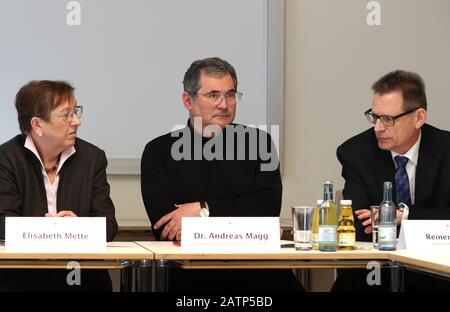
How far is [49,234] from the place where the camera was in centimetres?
295

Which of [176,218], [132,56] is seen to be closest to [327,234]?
[176,218]

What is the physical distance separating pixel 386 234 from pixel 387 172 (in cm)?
71

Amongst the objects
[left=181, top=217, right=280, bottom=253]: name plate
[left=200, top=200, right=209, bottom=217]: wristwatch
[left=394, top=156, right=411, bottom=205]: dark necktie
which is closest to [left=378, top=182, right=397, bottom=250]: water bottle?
[left=181, top=217, right=280, bottom=253]: name plate

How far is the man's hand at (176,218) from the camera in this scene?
3502mm

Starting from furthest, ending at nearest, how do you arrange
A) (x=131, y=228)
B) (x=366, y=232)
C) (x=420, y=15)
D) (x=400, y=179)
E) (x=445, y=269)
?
(x=420, y=15), (x=131, y=228), (x=400, y=179), (x=366, y=232), (x=445, y=269)

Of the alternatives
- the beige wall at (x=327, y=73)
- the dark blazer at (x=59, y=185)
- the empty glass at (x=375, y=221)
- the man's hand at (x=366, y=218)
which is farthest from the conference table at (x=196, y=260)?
the beige wall at (x=327, y=73)

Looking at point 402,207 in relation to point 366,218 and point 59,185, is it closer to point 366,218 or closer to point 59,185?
point 366,218

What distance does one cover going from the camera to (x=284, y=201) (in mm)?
5051

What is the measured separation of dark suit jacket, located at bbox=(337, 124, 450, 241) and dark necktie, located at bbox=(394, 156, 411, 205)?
0.9 inches

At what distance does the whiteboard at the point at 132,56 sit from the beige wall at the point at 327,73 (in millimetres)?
143

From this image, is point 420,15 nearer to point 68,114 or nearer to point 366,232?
point 366,232

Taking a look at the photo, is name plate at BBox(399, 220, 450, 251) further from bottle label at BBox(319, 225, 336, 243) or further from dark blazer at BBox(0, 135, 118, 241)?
dark blazer at BBox(0, 135, 118, 241)
